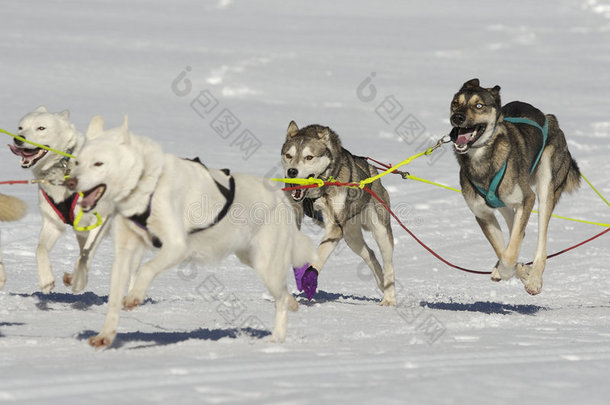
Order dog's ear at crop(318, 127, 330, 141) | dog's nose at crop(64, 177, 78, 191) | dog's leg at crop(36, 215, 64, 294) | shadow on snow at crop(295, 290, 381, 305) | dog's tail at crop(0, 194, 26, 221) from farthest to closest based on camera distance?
shadow on snow at crop(295, 290, 381, 305) → dog's ear at crop(318, 127, 330, 141) → dog's leg at crop(36, 215, 64, 294) → dog's tail at crop(0, 194, 26, 221) → dog's nose at crop(64, 177, 78, 191)

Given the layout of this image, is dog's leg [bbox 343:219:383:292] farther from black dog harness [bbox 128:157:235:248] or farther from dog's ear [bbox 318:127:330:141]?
black dog harness [bbox 128:157:235:248]

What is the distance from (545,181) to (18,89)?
12747 millimetres

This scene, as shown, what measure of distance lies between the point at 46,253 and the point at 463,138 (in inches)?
104

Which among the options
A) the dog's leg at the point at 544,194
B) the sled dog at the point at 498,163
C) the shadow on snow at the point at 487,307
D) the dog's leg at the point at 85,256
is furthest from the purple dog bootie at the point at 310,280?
the dog's leg at the point at 544,194

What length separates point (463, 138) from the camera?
5.76 meters

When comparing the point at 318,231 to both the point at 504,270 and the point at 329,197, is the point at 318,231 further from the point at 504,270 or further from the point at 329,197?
the point at 504,270

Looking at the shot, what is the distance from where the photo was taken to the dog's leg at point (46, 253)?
4945 millimetres

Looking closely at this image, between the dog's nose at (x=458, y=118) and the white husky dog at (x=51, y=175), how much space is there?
217 cm

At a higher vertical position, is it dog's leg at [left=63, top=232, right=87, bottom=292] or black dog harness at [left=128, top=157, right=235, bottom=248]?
black dog harness at [left=128, top=157, right=235, bottom=248]

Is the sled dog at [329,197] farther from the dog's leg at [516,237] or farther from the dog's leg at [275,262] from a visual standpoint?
the dog's leg at [275,262]

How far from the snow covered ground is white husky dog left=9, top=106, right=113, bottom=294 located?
35cm

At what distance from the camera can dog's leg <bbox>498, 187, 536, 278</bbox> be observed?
5.82m

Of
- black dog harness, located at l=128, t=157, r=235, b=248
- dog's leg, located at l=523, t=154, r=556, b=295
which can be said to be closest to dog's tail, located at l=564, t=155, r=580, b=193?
dog's leg, located at l=523, t=154, r=556, b=295

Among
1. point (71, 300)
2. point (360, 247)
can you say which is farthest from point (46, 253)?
point (360, 247)
